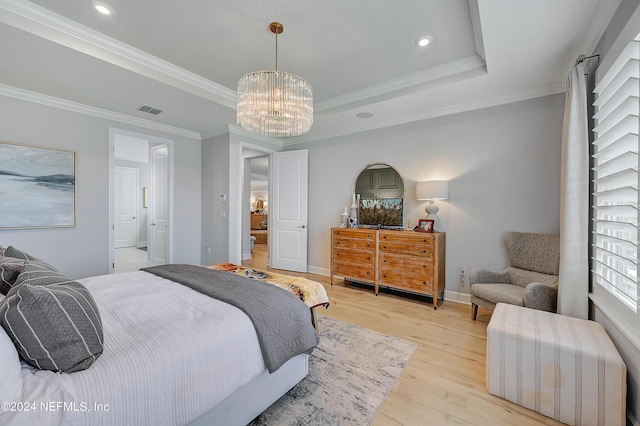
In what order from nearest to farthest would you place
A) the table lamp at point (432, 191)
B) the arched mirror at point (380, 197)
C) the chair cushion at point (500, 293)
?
the chair cushion at point (500, 293)
the table lamp at point (432, 191)
the arched mirror at point (380, 197)

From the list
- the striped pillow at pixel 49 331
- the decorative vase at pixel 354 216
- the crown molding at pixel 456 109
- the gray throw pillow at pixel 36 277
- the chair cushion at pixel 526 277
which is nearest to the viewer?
the striped pillow at pixel 49 331

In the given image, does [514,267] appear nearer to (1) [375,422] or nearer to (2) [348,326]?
(2) [348,326]

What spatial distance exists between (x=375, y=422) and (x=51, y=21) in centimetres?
371

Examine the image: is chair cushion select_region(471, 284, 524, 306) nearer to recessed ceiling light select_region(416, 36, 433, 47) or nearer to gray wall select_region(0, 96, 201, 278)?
recessed ceiling light select_region(416, 36, 433, 47)

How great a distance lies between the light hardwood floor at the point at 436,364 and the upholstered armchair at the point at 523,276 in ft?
1.32

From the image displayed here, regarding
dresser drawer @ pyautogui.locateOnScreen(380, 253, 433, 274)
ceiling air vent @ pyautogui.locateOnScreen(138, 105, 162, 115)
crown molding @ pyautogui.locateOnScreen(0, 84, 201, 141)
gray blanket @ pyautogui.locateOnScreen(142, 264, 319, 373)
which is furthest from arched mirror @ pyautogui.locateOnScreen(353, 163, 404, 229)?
crown molding @ pyautogui.locateOnScreen(0, 84, 201, 141)

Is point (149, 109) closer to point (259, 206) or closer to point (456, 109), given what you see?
point (456, 109)

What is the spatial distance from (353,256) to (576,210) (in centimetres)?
249

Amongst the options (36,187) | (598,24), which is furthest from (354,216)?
(36,187)

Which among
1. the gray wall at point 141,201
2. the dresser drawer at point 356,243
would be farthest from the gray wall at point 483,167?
the gray wall at point 141,201

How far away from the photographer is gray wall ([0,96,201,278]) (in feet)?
10.5

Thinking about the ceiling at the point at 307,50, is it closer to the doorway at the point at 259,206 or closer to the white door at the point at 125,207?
the doorway at the point at 259,206

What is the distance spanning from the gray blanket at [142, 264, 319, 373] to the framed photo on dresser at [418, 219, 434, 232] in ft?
7.55

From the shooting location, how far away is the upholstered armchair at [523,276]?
2.41m
